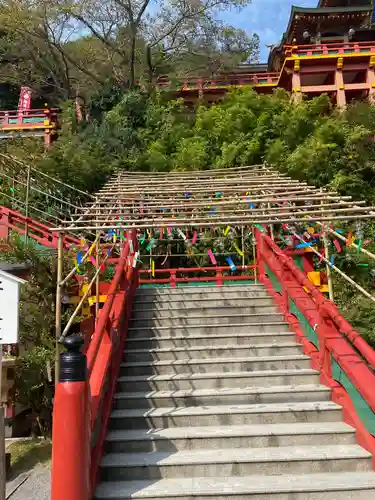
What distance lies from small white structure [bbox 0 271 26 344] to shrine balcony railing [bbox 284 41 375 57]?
1955cm

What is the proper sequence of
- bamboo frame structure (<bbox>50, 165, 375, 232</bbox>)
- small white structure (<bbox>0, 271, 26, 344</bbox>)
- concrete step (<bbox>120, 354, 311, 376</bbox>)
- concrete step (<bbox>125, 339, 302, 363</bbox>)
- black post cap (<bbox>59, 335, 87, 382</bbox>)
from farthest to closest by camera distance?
1. concrete step (<bbox>125, 339, 302, 363</bbox>)
2. bamboo frame structure (<bbox>50, 165, 375, 232</bbox>)
3. concrete step (<bbox>120, 354, 311, 376</bbox>)
4. small white structure (<bbox>0, 271, 26, 344</bbox>)
5. black post cap (<bbox>59, 335, 87, 382</bbox>)

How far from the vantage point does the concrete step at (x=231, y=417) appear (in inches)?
154

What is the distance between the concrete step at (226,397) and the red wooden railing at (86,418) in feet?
0.92

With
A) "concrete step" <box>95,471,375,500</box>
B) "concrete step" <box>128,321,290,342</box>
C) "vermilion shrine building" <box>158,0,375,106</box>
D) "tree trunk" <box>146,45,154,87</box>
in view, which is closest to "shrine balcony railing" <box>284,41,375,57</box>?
"vermilion shrine building" <box>158,0,375,106</box>

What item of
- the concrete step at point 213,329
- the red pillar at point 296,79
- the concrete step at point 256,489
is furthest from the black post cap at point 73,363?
the red pillar at point 296,79

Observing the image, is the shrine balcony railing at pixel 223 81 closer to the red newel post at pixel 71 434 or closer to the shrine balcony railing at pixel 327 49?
the shrine balcony railing at pixel 327 49

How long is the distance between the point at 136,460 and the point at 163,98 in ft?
54.8

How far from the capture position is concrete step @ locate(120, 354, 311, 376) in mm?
4723

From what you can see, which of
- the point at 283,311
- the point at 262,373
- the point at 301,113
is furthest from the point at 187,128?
the point at 262,373

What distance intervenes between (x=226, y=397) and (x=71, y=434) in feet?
6.25

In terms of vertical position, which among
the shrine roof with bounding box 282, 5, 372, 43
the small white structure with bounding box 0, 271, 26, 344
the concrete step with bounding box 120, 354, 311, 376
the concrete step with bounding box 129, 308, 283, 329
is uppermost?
the shrine roof with bounding box 282, 5, 372, 43

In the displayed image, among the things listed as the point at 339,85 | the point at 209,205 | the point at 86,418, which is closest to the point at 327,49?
the point at 339,85

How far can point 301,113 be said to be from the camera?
46.6 feet

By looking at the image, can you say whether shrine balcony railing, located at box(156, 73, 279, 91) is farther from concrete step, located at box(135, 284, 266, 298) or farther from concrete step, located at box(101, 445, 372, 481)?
concrete step, located at box(101, 445, 372, 481)
